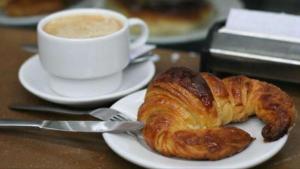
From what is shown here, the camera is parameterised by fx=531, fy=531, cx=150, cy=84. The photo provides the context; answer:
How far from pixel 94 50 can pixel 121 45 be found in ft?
0.15

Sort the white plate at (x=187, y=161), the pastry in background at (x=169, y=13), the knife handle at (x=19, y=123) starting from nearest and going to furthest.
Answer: the white plate at (x=187, y=161) < the knife handle at (x=19, y=123) < the pastry in background at (x=169, y=13)

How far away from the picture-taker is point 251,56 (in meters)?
0.75

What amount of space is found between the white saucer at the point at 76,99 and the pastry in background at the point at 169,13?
0.38 meters

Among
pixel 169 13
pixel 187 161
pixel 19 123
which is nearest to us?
pixel 187 161

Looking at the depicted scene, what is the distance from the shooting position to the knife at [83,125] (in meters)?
0.60

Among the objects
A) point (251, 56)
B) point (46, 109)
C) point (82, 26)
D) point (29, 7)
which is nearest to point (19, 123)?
point (46, 109)

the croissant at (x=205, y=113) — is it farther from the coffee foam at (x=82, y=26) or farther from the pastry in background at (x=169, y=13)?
Answer: the pastry in background at (x=169, y=13)

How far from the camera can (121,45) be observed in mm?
742

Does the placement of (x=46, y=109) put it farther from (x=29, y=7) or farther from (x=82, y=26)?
(x=29, y=7)

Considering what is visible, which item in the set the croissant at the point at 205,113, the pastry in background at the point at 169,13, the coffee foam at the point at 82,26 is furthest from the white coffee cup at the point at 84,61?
the pastry in background at the point at 169,13

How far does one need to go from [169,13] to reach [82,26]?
0.50 meters

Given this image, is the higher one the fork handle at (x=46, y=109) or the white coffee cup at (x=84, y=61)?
the white coffee cup at (x=84, y=61)

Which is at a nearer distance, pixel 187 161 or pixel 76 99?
pixel 187 161

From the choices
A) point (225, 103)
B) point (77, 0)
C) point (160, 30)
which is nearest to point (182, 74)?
point (225, 103)
